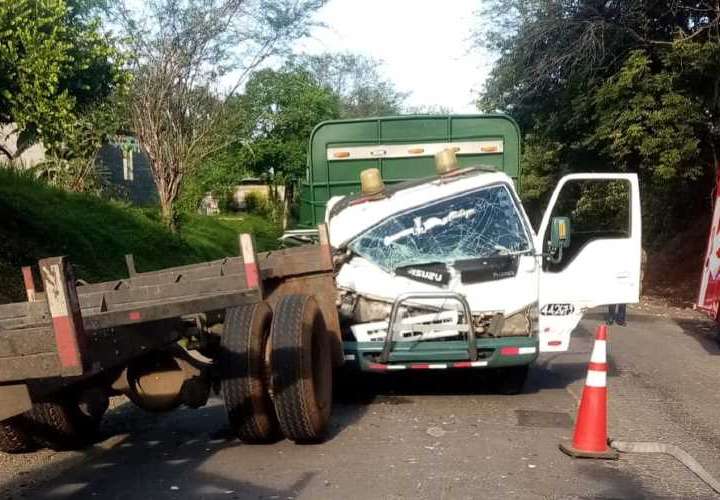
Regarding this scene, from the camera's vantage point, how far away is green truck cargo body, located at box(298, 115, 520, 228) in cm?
1062

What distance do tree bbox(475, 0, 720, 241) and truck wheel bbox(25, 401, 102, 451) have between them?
13888 mm

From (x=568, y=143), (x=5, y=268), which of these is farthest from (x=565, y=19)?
(x=5, y=268)

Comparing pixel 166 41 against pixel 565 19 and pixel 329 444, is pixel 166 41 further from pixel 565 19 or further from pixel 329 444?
pixel 329 444

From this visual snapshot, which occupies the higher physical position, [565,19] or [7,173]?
[565,19]

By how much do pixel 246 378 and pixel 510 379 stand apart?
3286 millimetres

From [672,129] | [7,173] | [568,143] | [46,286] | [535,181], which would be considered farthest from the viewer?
[535,181]

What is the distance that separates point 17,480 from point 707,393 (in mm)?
6736

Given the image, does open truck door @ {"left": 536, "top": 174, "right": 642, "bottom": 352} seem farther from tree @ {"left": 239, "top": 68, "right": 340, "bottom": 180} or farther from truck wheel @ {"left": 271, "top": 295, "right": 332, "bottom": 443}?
tree @ {"left": 239, "top": 68, "right": 340, "bottom": 180}

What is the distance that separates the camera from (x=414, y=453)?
6559 millimetres

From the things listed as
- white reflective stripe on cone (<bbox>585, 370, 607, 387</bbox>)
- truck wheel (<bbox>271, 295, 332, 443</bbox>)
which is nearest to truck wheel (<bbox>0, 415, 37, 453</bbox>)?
truck wheel (<bbox>271, 295, 332, 443</bbox>)

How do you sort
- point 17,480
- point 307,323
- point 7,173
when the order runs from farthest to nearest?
point 7,173, point 307,323, point 17,480

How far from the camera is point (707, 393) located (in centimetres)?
926

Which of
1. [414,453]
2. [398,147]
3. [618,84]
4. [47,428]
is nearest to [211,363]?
[47,428]

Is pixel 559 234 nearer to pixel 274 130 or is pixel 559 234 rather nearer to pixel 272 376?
pixel 272 376
